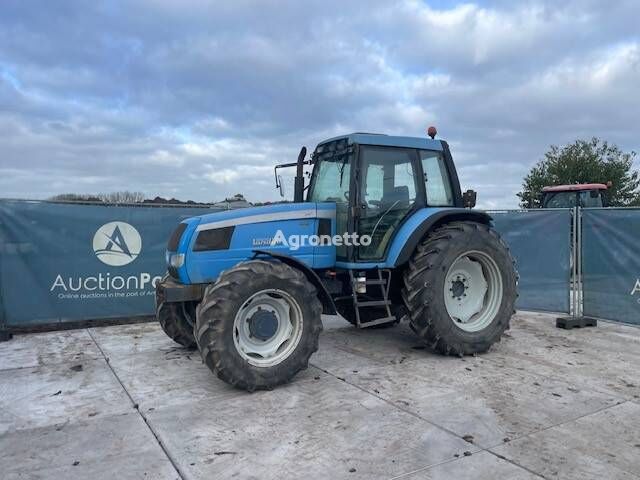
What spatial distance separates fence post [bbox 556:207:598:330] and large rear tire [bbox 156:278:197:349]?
Result: 5.20m

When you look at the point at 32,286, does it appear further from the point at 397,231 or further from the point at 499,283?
the point at 499,283

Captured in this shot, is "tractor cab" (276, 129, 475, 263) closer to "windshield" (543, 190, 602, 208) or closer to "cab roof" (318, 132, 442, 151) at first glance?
"cab roof" (318, 132, 442, 151)

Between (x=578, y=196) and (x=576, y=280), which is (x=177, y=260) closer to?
(x=576, y=280)

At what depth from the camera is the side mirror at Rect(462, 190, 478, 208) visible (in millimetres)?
6664

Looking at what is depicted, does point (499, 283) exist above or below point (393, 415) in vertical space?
above

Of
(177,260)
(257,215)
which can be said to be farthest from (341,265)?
(177,260)

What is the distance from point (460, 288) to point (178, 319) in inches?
134

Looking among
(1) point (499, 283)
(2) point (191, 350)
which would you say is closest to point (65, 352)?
(2) point (191, 350)

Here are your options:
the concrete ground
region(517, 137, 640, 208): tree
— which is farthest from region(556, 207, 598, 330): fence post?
region(517, 137, 640, 208): tree

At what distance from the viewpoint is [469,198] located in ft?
21.9

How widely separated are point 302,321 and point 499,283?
8.83 feet

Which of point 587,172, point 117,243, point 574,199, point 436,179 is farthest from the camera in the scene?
point 587,172

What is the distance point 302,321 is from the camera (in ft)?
16.7

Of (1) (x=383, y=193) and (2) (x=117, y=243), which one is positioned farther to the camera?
(2) (x=117, y=243)
